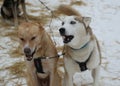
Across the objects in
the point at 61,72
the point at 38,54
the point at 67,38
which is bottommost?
the point at 61,72

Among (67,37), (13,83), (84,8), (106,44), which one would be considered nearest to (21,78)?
(13,83)

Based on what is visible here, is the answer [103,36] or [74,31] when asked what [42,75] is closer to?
[74,31]

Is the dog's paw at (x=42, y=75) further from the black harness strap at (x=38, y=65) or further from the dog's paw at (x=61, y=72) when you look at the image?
the dog's paw at (x=61, y=72)

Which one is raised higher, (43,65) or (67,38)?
(67,38)

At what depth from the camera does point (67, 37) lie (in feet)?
9.92

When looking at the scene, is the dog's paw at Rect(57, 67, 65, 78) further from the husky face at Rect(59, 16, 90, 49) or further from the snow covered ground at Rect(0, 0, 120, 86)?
the husky face at Rect(59, 16, 90, 49)

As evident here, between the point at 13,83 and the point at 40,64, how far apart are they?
0.94 meters

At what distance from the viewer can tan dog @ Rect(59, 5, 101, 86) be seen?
3018 mm

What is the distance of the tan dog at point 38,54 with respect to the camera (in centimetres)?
287

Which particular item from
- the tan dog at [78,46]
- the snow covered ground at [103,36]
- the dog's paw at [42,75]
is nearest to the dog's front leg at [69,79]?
the tan dog at [78,46]

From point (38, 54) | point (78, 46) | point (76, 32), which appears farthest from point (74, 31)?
point (38, 54)

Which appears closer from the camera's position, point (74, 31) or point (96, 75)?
point (74, 31)

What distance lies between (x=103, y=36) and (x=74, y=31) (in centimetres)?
224

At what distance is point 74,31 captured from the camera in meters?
3.00
